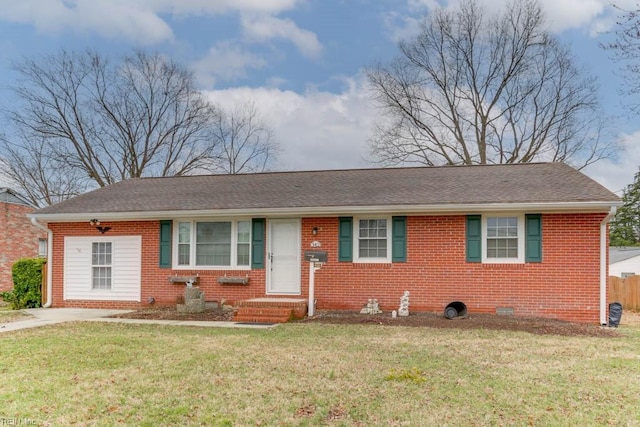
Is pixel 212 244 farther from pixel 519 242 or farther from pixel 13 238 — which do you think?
pixel 13 238

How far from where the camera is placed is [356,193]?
41.3ft

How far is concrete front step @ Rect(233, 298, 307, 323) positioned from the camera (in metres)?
10.6

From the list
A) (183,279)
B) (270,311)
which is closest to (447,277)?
(270,311)

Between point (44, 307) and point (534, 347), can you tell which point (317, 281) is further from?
point (44, 307)

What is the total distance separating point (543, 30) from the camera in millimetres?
26094

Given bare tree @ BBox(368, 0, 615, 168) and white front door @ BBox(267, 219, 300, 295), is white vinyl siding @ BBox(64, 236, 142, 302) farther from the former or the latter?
bare tree @ BBox(368, 0, 615, 168)

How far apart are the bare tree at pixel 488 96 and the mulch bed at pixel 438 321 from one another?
17294 mm

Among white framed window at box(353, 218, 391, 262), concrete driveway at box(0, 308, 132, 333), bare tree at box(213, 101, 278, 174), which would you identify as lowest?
concrete driveway at box(0, 308, 132, 333)

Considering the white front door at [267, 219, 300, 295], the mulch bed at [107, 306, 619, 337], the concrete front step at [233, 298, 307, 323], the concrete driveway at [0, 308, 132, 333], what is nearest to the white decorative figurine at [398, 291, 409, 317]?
the mulch bed at [107, 306, 619, 337]

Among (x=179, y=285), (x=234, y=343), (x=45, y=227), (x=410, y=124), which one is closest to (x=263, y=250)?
(x=179, y=285)

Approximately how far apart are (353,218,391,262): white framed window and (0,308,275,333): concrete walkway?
314 centimetres

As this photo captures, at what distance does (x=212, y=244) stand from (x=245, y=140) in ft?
67.4

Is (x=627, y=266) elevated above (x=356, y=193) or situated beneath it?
situated beneath

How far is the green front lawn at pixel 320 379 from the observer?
4516mm
